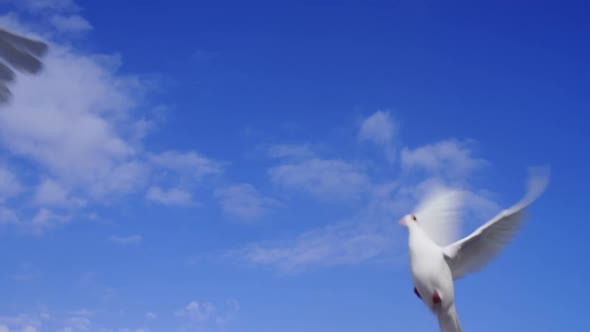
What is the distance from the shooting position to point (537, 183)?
6238mm

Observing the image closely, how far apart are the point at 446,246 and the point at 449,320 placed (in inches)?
34.2

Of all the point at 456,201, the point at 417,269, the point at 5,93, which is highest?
the point at 456,201

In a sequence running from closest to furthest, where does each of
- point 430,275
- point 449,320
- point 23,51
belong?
point 23,51 < point 430,275 < point 449,320

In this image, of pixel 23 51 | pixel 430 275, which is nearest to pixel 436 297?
pixel 430 275

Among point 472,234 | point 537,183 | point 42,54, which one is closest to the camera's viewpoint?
point 42,54

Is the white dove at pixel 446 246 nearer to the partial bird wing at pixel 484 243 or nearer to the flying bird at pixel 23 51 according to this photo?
the partial bird wing at pixel 484 243

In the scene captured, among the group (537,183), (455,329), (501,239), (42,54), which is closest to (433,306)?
(455,329)

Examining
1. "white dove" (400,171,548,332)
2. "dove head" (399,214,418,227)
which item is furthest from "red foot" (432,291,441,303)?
"dove head" (399,214,418,227)

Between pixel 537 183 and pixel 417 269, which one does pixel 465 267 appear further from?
pixel 537 183

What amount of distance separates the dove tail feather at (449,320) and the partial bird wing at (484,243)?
1.95 feet

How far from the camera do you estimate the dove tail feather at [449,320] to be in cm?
636

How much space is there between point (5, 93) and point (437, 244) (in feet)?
15.9

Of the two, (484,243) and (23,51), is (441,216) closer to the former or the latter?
(484,243)

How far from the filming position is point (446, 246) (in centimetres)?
675
